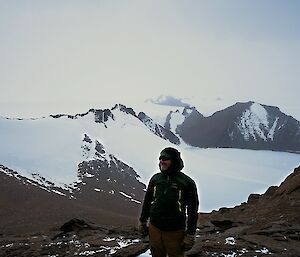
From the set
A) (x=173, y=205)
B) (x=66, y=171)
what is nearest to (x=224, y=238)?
(x=173, y=205)

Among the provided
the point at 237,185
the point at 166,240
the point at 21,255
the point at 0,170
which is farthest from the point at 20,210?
the point at 237,185

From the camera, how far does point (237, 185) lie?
153500 millimetres

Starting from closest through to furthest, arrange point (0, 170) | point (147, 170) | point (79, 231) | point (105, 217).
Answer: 1. point (79, 231)
2. point (105, 217)
3. point (0, 170)
4. point (147, 170)

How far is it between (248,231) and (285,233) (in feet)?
3.86

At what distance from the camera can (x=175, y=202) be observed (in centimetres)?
802

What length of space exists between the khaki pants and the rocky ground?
3375 millimetres

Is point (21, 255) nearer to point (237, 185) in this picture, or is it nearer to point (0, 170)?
point (0, 170)

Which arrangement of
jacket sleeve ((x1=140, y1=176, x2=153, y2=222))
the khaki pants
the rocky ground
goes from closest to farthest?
the khaki pants < jacket sleeve ((x1=140, y1=176, x2=153, y2=222)) < the rocky ground

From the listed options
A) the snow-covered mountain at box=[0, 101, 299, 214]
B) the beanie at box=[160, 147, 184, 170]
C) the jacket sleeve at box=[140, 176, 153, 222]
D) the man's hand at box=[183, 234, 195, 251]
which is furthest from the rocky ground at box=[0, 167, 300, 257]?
the snow-covered mountain at box=[0, 101, 299, 214]

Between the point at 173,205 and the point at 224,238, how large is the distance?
545 centimetres

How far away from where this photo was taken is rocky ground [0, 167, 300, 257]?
38.7 feet

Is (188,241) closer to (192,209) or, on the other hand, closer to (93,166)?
(192,209)

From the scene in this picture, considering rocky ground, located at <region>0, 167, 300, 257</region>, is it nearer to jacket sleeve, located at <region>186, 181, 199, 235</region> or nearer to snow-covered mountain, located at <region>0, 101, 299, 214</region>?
jacket sleeve, located at <region>186, 181, 199, 235</region>

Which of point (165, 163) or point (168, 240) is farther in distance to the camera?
point (168, 240)
